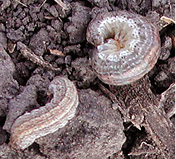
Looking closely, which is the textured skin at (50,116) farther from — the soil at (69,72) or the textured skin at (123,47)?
the textured skin at (123,47)

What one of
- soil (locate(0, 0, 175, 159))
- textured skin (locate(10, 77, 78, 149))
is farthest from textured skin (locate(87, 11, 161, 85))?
textured skin (locate(10, 77, 78, 149))

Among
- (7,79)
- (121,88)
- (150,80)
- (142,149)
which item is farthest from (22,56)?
(142,149)

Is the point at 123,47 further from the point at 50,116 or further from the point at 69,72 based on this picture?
the point at 50,116

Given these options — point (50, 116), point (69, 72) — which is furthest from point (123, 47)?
point (50, 116)

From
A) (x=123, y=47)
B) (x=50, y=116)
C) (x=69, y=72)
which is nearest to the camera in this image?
(x=50, y=116)

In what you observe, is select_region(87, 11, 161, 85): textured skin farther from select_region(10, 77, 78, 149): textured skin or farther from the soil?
select_region(10, 77, 78, 149): textured skin
